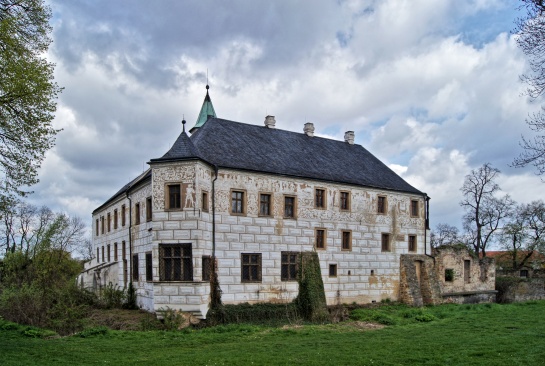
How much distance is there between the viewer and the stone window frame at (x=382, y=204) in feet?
100

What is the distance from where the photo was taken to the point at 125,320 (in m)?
21.5

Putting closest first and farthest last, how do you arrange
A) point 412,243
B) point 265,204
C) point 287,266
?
1. point 265,204
2. point 287,266
3. point 412,243

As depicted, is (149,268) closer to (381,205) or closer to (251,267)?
(251,267)

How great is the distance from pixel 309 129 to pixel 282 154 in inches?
202

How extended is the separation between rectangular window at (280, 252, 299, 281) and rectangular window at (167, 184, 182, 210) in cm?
660

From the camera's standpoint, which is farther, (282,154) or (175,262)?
(282,154)

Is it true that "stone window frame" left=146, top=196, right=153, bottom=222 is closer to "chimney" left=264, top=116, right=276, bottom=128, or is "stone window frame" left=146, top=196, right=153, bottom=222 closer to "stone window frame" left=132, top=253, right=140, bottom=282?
"stone window frame" left=132, top=253, right=140, bottom=282

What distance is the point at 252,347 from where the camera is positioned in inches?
622

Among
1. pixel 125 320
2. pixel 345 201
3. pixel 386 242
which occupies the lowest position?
pixel 125 320

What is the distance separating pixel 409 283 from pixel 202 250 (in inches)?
582

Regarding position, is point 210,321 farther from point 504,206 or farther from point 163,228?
point 504,206

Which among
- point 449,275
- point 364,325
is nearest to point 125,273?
point 364,325

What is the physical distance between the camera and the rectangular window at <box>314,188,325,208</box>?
27.5m

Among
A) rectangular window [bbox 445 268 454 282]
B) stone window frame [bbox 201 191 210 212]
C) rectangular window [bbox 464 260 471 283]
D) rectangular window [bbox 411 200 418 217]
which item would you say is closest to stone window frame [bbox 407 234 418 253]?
rectangular window [bbox 411 200 418 217]
